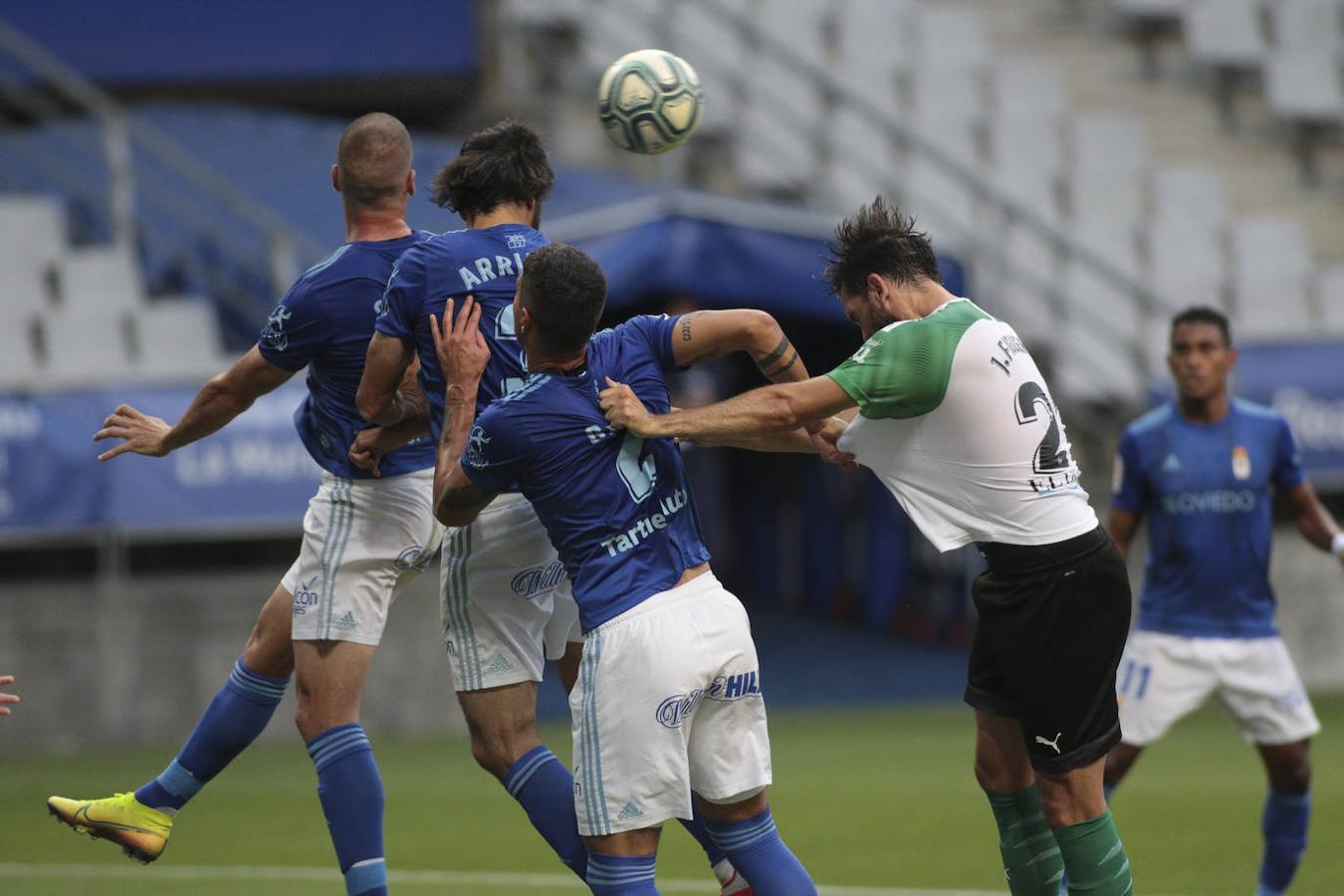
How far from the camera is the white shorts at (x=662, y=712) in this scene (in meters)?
5.15

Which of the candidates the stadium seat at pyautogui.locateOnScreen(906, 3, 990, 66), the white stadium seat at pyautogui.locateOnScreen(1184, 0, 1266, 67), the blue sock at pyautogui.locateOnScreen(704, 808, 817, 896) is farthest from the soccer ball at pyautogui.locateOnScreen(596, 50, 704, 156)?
the white stadium seat at pyautogui.locateOnScreen(1184, 0, 1266, 67)

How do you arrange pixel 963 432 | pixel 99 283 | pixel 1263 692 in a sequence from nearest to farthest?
pixel 963 432
pixel 1263 692
pixel 99 283

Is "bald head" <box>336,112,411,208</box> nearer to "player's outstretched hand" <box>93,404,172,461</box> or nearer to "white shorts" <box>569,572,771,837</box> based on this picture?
"player's outstretched hand" <box>93,404,172,461</box>

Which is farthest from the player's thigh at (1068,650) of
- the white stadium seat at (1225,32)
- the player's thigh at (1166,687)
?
the white stadium seat at (1225,32)

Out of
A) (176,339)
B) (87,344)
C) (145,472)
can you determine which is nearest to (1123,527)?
(145,472)

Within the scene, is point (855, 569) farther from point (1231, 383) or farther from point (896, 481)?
point (896, 481)

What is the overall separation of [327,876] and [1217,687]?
373 cm

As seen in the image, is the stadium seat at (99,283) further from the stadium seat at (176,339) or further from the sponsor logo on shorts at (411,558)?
the sponsor logo on shorts at (411,558)

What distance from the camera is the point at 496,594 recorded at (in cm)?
603

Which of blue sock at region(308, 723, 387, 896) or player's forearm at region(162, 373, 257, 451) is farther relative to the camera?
player's forearm at region(162, 373, 257, 451)

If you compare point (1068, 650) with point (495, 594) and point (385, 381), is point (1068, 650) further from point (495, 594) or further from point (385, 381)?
point (385, 381)

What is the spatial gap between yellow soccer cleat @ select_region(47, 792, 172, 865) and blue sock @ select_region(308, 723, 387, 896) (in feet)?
2.41

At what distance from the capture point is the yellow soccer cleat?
656cm

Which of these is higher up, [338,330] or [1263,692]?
[338,330]
